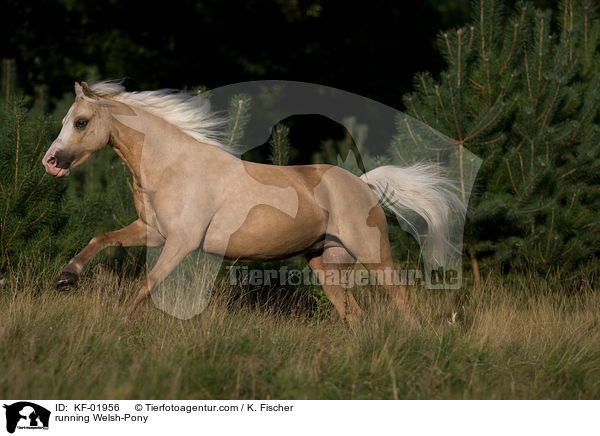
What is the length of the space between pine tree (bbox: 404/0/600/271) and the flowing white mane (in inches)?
109

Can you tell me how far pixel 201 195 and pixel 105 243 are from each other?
2.56 ft

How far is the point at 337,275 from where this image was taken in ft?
17.8

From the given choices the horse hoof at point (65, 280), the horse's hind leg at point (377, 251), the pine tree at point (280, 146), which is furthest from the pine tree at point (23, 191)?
the horse's hind leg at point (377, 251)

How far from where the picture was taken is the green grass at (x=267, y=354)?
3615 mm

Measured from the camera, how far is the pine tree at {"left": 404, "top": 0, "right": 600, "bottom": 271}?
6.49 meters

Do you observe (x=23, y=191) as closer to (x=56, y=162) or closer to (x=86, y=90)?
(x=56, y=162)

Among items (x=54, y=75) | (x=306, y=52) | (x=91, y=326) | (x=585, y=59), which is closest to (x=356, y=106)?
(x=306, y=52)

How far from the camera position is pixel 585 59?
24.4 ft

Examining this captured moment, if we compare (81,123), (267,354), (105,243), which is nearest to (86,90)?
(81,123)

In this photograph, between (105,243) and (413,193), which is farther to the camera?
(413,193)
